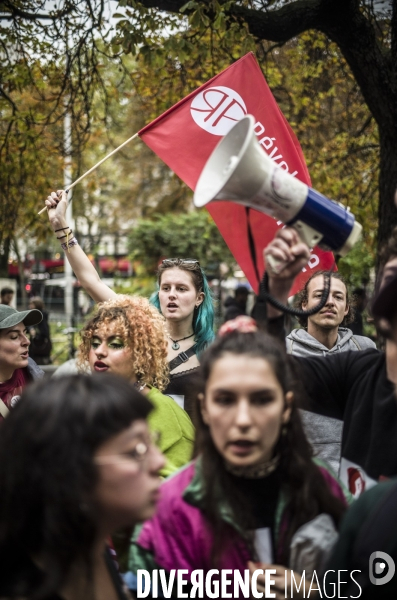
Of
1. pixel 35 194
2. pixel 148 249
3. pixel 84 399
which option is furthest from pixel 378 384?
pixel 148 249

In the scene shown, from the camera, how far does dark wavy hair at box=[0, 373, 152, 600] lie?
1460 millimetres

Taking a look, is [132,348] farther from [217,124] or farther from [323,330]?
[217,124]

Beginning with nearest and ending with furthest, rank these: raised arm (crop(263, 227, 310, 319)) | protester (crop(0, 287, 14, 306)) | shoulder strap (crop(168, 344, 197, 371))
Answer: raised arm (crop(263, 227, 310, 319))
shoulder strap (crop(168, 344, 197, 371))
protester (crop(0, 287, 14, 306))

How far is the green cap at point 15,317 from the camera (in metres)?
4.02

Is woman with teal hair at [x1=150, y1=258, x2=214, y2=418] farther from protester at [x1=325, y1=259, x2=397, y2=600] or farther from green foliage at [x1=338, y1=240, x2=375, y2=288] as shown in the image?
green foliage at [x1=338, y1=240, x2=375, y2=288]

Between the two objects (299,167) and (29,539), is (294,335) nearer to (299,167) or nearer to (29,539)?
(299,167)

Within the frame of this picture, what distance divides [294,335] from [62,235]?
1472 millimetres

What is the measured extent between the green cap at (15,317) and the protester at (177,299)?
1.66 feet

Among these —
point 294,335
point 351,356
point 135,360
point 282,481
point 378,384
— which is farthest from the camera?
point 294,335

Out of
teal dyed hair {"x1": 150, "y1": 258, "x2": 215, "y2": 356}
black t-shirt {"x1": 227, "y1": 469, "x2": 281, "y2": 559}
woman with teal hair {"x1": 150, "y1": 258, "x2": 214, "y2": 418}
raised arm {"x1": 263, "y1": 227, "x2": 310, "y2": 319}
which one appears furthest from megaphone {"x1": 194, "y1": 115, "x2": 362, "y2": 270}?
teal dyed hair {"x1": 150, "y1": 258, "x2": 215, "y2": 356}

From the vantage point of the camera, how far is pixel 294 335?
4.15 meters

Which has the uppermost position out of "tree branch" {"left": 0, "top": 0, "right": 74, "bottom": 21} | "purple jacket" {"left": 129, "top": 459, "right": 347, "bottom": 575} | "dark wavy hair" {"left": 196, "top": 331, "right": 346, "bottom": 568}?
"tree branch" {"left": 0, "top": 0, "right": 74, "bottom": 21}

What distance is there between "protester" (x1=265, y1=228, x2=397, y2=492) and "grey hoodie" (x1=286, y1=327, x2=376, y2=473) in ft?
0.61

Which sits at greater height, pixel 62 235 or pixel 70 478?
pixel 62 235
